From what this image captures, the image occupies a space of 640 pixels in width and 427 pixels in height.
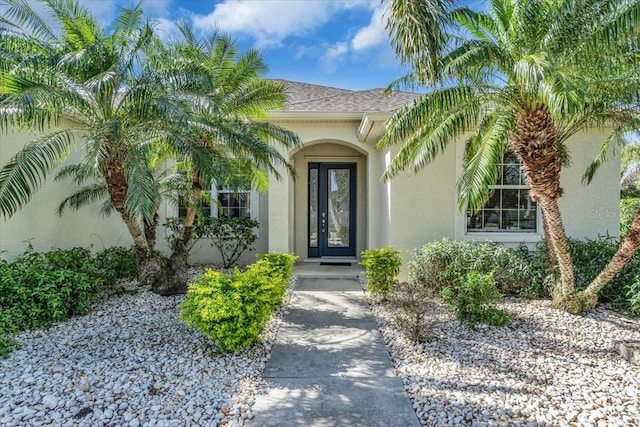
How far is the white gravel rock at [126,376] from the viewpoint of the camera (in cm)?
349

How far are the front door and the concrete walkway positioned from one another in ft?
17.6

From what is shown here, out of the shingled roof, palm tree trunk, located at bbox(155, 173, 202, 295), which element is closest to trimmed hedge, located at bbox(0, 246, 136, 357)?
palm tree trunk, located at bbox(155, 173, 202, 295)

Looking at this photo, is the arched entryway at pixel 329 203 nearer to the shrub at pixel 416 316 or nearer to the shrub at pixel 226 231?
the shrub at pixel 226 231

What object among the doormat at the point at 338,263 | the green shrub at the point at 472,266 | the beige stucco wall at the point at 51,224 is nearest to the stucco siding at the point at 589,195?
the green shrub at the point at 472,266

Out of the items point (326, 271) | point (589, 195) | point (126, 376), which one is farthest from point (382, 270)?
point (589, 195)

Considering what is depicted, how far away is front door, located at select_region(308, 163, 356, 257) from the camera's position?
478 inches

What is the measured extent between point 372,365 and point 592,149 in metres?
8.25

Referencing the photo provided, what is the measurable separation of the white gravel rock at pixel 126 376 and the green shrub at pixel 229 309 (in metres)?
0.32

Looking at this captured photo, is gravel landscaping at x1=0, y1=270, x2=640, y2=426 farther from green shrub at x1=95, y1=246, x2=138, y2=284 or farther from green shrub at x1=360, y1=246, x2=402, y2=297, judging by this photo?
green shrub at x1=95, y1=246, x2=138, y2=284

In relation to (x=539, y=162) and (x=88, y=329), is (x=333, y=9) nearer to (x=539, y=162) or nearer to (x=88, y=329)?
(x=539, y=162)

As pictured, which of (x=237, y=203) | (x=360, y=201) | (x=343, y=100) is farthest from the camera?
(x=360, y=201)

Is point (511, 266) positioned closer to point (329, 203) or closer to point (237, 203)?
point (329, 203)

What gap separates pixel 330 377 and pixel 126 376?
2.38 metres

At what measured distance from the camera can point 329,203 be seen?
1218 centimetres
